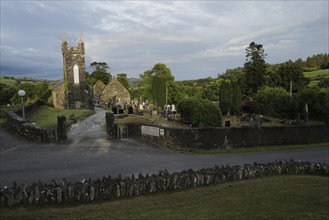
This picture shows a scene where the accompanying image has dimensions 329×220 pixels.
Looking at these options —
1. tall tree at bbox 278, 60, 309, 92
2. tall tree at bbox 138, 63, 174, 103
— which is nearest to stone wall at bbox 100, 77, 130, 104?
tall tree at bbox 138, 63, 174, 103

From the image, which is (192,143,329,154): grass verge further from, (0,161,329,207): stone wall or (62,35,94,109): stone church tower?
(62,35,94,109): stone church tower

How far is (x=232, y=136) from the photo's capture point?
22.4m

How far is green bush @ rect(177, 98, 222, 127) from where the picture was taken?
3716 cm

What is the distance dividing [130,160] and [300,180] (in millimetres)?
8109

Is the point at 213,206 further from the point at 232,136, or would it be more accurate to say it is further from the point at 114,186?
the point at 232,136

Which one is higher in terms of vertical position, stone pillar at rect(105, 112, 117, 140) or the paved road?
stone pillar at rect(105, 112, 117, 140)

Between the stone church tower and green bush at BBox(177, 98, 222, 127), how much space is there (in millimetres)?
15590

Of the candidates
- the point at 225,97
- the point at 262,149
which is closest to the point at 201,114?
the point at 262,149

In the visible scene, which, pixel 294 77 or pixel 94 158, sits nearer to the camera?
pixel 94 158

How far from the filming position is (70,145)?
66.9 ft

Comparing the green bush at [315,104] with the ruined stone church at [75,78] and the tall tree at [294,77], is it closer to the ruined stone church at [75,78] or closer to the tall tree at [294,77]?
the ruined stone church at [75,78]

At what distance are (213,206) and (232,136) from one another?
1364 centimetres

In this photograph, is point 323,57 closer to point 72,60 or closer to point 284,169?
point 72,60

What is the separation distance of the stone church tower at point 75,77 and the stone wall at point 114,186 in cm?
3604
